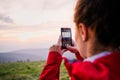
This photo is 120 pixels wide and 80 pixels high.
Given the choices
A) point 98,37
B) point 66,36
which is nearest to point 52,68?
point 66,36

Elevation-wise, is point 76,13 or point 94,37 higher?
point 76,13

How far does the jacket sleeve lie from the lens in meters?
2.41

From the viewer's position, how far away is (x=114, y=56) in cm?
196

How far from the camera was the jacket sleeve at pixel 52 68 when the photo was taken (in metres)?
2.41

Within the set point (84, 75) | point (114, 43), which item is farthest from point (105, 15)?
point (84, 75)

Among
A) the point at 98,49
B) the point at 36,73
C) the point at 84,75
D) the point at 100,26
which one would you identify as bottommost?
the point at 36,73

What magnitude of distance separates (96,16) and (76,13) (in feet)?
0.50

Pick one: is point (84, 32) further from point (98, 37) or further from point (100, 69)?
point (100, 69)

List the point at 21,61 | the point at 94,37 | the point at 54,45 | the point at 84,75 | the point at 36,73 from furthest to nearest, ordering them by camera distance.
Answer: the point at 21,61, the point at 36,73, the point at 54,45, the point at 94,37, the point at 84,75

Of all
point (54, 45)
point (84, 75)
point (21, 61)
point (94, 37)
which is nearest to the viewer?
point (84, 75)

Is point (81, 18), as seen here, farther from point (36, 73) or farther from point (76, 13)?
point (36, 73)

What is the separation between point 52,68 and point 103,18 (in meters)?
0.62

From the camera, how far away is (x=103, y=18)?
1966 millimetres

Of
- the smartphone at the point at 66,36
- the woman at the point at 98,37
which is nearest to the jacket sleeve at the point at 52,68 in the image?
the smartphone at the point at 66,36
